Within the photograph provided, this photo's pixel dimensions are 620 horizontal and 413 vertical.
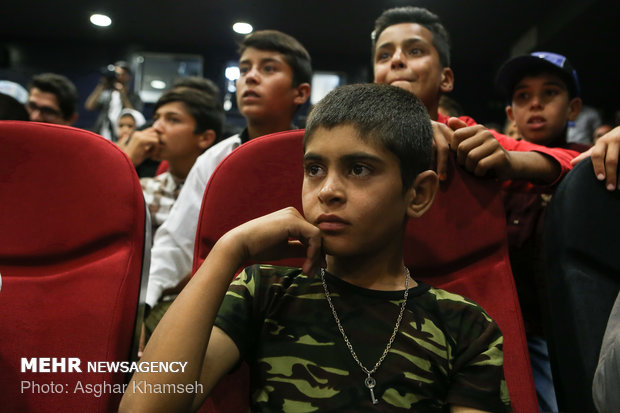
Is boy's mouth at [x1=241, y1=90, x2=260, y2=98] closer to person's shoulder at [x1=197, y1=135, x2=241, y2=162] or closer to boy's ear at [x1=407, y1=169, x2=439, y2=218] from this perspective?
person's shoulder at [x1=197, y1=135, x2=241, y2=162]

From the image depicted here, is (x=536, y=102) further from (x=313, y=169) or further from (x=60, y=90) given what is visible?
(x=60, y=90)

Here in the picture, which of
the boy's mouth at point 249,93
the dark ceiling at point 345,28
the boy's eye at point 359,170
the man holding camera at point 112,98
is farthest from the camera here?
the dark ceiling at point 345,28

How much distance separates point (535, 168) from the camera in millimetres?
1019

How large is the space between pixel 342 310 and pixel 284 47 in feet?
4.34

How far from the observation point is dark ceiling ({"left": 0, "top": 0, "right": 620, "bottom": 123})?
5.61 meters

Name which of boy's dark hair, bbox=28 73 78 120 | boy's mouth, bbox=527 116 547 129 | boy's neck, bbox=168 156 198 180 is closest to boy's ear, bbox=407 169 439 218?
boy's mouth, bbox=527 116 547 129

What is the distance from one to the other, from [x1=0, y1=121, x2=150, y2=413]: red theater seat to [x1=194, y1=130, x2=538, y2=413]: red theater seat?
15cm

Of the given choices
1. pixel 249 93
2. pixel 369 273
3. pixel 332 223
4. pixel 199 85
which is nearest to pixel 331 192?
pixel 332 223

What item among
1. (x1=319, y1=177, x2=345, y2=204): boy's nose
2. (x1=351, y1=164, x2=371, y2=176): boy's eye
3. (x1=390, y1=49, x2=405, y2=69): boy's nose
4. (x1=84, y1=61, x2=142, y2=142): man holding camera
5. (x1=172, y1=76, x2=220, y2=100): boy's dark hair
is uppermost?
(x1=84, y1=61, x2=142, y2=142): man holding camera

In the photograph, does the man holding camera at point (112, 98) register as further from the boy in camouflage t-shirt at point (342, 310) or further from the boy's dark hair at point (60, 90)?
the boy in camouflage t-shirt at point (342, 310)

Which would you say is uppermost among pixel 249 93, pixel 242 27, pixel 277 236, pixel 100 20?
pixel 100 20

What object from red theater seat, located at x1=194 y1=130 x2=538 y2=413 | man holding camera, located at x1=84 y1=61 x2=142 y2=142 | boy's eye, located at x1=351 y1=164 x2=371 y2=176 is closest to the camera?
boy's eye, located at x1=351 y1=164 x2=371 y2=176

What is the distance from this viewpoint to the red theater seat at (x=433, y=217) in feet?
2.89

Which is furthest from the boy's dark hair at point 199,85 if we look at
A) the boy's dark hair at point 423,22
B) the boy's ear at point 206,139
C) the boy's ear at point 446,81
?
the boy's ear at point 446,81
